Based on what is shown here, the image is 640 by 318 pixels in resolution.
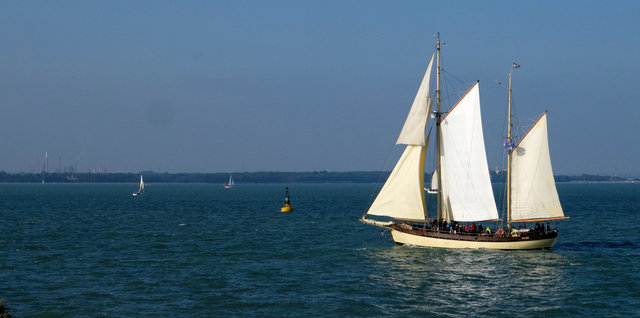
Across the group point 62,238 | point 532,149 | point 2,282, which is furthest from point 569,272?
point 62,238

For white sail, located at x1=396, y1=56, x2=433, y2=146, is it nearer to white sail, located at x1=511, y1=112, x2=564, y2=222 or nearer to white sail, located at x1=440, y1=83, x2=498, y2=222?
white sail, located at x1=440, y1=83, x2=498, y2=222

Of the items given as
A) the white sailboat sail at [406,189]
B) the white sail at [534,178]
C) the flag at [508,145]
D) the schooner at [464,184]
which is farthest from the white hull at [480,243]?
the flag at [508,145]

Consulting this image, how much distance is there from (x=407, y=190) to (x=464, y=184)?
4238 millimetres

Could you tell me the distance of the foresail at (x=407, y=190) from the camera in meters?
55.1

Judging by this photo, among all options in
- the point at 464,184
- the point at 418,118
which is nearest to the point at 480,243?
the point at 464,184

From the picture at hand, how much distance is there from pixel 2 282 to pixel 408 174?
28.3 m

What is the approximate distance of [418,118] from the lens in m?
53.8

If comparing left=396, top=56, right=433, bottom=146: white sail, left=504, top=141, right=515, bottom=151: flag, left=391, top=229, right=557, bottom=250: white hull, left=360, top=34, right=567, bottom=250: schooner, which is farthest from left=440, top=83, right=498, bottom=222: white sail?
left=391, top=229, right=557, bottom=250: white hull

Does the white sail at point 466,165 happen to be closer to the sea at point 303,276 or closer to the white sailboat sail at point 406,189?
the white sailboat sail at point 406,189

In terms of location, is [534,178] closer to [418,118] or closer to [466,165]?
[466,165]

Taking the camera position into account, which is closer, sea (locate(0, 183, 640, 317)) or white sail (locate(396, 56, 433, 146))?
sea (locate(0, 183, 640, 317))

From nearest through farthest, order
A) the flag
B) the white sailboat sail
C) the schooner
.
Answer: the schooner
the flag
the white sailboat sail

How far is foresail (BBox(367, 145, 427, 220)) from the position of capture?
55.1m

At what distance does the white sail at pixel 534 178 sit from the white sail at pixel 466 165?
6.67 feet
